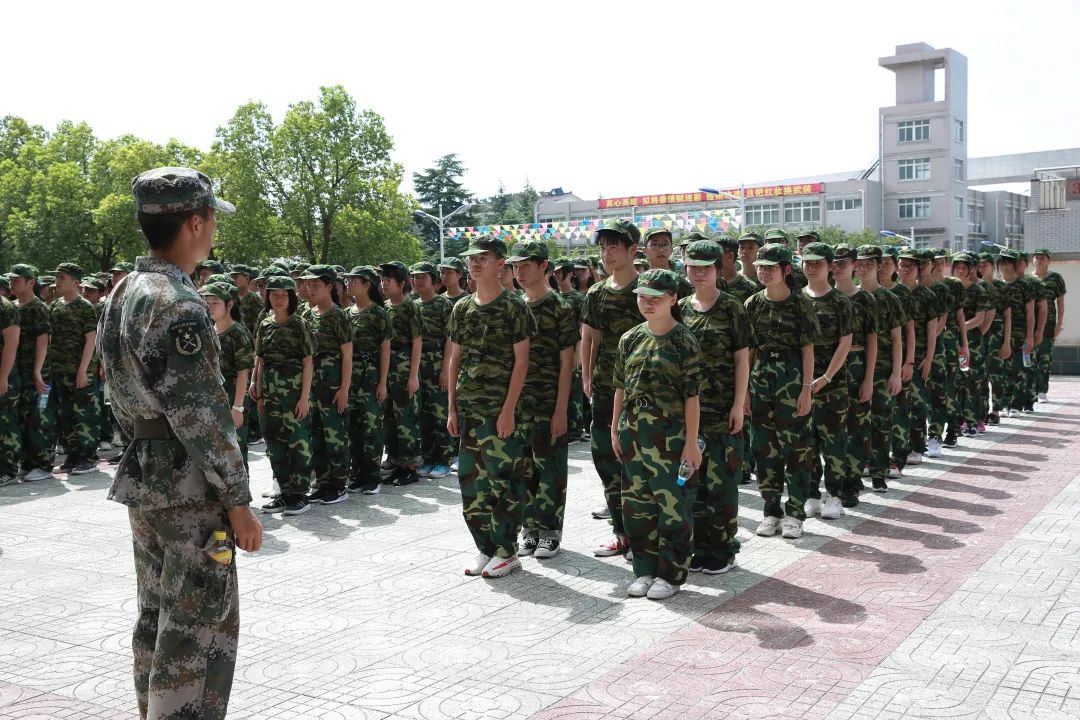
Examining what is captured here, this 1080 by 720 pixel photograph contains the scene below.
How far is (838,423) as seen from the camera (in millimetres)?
8070

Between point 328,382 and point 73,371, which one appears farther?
point 73,371

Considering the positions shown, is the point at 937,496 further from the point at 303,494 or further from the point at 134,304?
the point at 134,304

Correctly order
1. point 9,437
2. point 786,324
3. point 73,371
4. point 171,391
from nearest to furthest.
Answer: point 171,391, point 786,324, point 9,437, point 73,371

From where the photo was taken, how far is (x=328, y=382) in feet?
29.4

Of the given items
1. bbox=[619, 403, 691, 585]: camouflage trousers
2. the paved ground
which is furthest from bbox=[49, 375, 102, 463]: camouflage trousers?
bbox=[619, 403, 691, 585]: camouflage trousers

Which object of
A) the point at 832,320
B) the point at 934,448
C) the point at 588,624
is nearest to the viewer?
the point at 588,624

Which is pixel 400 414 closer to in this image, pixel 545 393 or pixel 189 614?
pixel 545 393

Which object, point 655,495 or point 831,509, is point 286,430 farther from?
point 831,509

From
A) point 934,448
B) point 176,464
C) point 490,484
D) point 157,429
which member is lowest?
point 934,448

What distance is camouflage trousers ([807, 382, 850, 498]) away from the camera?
802 cm

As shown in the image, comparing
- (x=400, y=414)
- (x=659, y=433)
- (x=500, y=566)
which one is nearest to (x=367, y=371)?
(x=400, y=414)

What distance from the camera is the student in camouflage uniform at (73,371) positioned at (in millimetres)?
10648

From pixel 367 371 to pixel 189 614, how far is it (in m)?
6.24

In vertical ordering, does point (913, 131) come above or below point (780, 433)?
above
